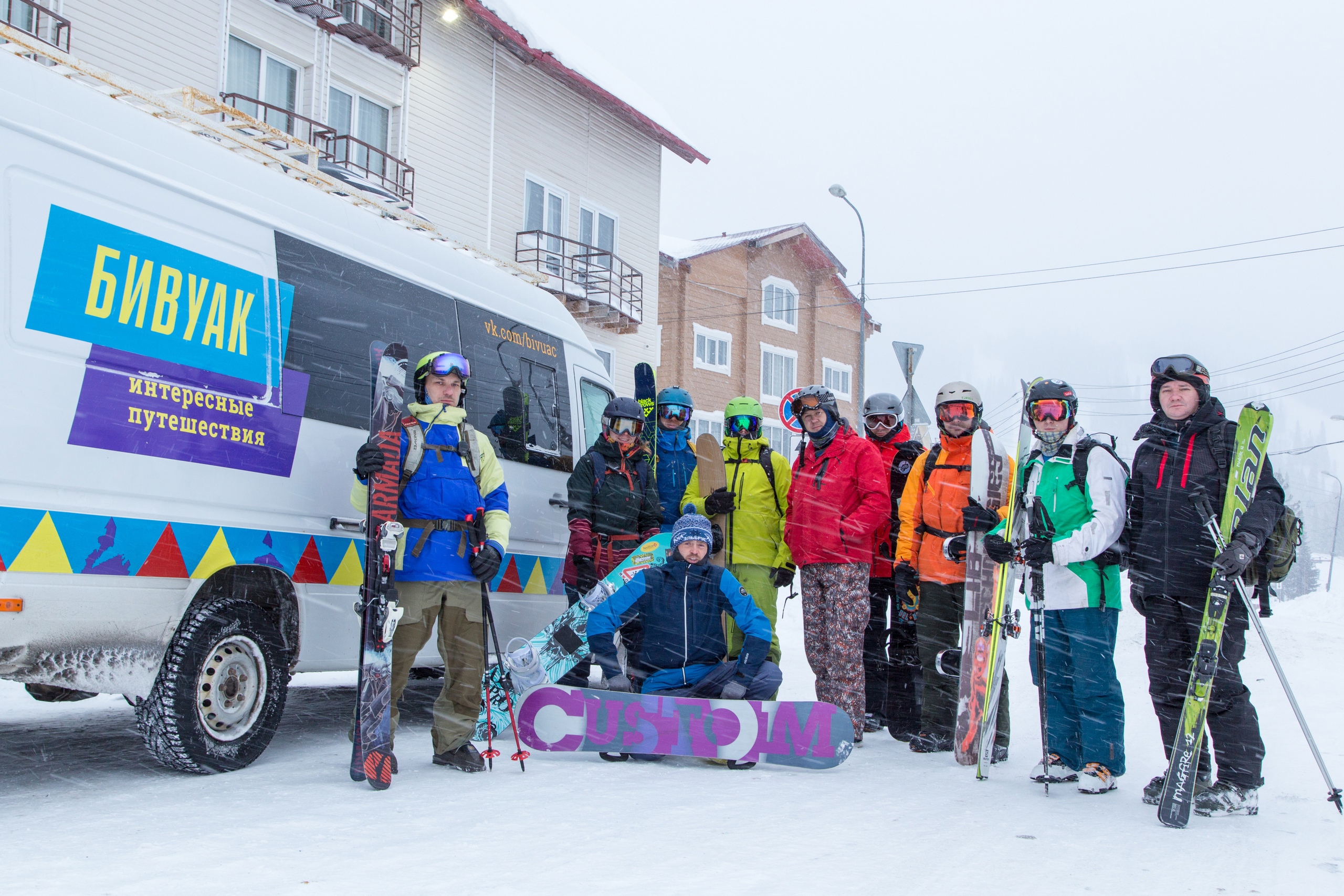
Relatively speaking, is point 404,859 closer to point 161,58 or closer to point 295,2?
point 161,58

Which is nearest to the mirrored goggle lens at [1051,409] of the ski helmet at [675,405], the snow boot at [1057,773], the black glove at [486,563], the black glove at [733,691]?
the snow boot at [1057,773]

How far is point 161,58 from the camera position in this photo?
41.6ft

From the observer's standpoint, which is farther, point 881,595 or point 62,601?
point 881,595

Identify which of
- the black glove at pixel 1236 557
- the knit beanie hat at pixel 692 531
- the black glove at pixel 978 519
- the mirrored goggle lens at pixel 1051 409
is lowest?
the black glove at pixel 1236 557

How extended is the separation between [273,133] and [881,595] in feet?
14.7

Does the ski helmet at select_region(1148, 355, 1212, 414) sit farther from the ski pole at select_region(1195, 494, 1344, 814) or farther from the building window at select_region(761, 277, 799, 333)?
the building window at select_region(761, 277, 799, 333)

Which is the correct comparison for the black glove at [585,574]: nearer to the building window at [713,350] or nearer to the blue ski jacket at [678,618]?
the blue ski jacket at [678,618]

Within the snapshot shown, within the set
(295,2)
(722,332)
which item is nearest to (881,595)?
(295,2)

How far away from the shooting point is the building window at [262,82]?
13.9 metres

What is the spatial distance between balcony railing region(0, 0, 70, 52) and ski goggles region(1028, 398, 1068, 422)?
10.4m

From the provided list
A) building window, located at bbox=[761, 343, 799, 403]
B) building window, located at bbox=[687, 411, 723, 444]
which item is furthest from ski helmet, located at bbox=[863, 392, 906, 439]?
building window, located at bbox=[761, 343, 799, 403]

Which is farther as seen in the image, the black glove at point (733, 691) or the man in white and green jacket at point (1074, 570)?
the black glove at point (733, 691)

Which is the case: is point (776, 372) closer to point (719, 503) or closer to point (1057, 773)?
point (719, 503)

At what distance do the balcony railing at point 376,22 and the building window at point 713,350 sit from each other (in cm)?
1574
